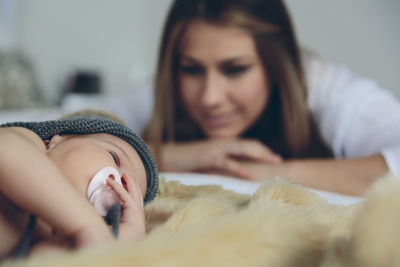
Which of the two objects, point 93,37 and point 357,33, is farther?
point 93,37

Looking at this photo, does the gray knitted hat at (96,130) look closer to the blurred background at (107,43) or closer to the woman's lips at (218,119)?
the woman's lips at (218,119)

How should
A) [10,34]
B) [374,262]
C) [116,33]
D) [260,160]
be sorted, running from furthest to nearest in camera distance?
[116,33] → [10,34] → [260,160] → [374,262]

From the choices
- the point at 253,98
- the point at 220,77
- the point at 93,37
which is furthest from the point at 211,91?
the point at 93,37

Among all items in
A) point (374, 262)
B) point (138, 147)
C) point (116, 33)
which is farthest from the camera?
point (116, 33)

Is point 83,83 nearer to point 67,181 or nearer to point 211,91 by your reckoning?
point 211,91

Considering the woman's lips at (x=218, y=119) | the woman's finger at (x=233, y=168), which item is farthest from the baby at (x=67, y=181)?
the woman's lips at (x=218, y=119)

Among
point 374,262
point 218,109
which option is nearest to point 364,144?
point 218,109

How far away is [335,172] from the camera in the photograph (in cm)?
105

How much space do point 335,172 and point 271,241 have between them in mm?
761

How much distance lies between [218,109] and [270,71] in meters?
0.25

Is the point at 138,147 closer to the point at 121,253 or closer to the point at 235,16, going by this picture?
the point at 121,253

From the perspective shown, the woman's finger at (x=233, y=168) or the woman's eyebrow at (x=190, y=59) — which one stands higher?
the woman's eyebrow at (x=190, y=59)

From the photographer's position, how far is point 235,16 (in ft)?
4.35

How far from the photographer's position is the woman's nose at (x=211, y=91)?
1315 millimetres
